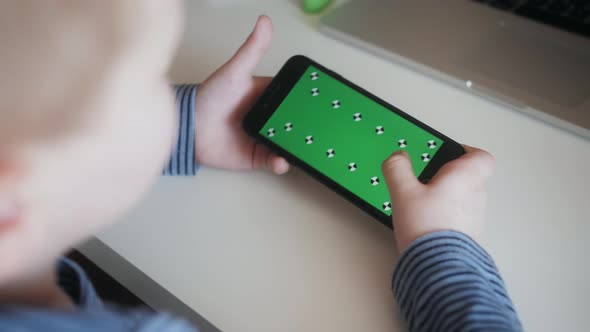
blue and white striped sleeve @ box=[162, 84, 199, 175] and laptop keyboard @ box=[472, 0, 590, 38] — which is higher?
laptop keyboard @ box=[472, 0, 590, 38]

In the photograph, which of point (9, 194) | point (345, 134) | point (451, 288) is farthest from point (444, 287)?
point (9, 194)

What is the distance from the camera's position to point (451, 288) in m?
0.33

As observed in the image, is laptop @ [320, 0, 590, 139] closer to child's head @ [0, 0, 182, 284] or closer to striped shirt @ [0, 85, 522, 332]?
striped shirt @ [0, 85, 522, 332]

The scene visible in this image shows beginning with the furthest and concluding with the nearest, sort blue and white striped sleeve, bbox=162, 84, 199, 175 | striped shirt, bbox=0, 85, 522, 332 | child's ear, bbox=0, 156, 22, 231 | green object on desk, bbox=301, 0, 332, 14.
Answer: green object on desk, bbox=301, 0, 332, 14, blue and white striped sleeve, bbox=162, 84, 199, 175, striped shirt, bbox=0, 85, 522, 332, child's ear, bbox=0, 156, 22, 231

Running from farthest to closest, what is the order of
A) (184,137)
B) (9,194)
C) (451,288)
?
(184,137), (451,288), (9,194)

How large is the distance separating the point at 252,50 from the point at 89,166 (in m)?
0.25

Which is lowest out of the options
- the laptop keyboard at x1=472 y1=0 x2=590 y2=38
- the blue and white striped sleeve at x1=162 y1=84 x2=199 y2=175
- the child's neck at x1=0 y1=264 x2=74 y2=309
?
the child's neck at x1=0 y1=264 x2=74 y2=309

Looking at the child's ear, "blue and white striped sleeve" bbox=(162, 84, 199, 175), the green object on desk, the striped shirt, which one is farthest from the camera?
the green object on desk

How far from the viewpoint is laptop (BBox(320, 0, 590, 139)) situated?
0.45 m

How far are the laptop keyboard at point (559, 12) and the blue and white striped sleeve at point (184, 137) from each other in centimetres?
32

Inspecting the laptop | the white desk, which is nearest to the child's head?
the white desk

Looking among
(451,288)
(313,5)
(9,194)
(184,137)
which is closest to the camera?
(9,194)

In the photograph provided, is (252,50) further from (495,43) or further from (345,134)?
(495,43)

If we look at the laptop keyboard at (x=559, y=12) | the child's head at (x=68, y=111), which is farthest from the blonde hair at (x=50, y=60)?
the laptop keyboard at (x=559, y=12)
